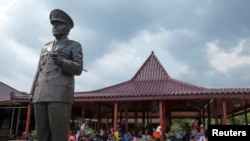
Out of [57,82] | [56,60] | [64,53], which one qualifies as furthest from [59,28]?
[57,82]

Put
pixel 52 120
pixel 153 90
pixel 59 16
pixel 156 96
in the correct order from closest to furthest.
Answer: pixel 52 120 < pixel 59 16 < pixel 156 96 < pixel 153 90

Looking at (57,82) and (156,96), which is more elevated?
(156,96)

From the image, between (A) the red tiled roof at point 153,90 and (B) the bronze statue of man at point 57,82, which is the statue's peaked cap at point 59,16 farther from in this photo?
(A) the red tiled roof at point 153,90

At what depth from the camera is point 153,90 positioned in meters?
15.4

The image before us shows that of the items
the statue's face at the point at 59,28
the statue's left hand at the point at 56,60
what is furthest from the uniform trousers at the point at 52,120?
the statue's face at the point at 59,28

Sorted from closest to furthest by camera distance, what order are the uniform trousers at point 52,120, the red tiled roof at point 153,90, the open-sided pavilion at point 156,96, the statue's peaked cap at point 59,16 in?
the uniform trousers at point 52,120, the statue's peaked cap at point 59,16, the red tiled roof at point 153,90, the open-sided pavilion at point 156,96

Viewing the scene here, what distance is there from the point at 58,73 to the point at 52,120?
0.58 m

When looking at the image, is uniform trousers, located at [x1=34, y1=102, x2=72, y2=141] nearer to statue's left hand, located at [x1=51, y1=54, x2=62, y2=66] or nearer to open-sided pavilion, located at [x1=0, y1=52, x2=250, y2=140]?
statue's left hand, located at [x1=51, y1=54, x2=62, y2=66]

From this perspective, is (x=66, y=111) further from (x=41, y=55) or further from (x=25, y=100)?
(x=25, y=100)

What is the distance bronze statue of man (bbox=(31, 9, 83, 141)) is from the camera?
3619mm

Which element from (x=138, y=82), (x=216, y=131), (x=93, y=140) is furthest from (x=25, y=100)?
(x=216, y=131)

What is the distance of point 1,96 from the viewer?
22047 millimetres

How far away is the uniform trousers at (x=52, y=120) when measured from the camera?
3.60m

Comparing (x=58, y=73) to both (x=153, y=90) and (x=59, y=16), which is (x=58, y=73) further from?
(x=153, y=90)
